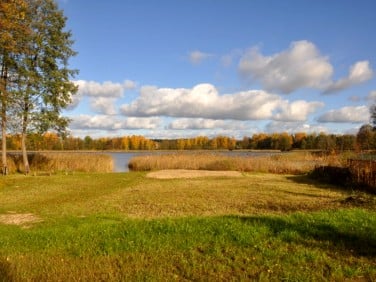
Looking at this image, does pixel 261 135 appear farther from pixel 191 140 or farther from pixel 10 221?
pixel 10 221

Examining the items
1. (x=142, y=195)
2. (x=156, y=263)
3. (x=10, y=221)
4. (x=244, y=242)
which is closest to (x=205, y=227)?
(x=244, y=242)

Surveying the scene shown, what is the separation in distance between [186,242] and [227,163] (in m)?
20.9

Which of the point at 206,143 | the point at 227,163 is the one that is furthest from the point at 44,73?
the point at 206,143

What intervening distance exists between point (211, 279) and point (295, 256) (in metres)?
1.58

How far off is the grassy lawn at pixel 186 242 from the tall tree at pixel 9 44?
8869 mm

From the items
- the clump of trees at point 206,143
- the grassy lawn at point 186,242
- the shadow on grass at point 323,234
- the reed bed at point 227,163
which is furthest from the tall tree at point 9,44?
the clump of trees at point 206,143

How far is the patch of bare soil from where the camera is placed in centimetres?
880

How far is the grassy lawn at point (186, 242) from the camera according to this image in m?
5.22

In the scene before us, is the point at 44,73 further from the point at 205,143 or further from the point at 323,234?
the point at 205,143

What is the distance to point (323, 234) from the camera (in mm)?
7059

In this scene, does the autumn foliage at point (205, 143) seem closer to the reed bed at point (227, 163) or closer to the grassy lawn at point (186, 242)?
the reed bed at point (227, 163)

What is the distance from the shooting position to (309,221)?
26.0 feet

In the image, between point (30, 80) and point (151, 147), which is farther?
point (151, 147)

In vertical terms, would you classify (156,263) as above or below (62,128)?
below
